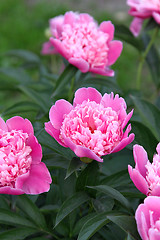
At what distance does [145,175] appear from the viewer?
739mm

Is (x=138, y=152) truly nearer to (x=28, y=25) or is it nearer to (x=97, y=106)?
(x=97, y=106)

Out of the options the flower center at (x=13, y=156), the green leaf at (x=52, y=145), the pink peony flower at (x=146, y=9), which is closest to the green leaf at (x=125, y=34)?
the pink peony flower at (x=146, y=9)

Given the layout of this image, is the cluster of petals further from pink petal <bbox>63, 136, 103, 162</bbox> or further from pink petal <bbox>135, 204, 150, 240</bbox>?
pink petal <bbox>135, 204, 150, 240</bbox>

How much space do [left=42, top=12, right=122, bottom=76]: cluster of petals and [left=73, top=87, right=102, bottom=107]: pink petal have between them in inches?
8.8

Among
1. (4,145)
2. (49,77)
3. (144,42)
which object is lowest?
(49,77)

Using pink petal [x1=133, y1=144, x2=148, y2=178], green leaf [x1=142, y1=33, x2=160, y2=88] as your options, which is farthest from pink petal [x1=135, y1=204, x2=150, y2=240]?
green leaf [x1=142, y1=33, x2=160, y2=88]

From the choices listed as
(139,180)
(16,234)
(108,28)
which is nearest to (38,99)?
(108,28)

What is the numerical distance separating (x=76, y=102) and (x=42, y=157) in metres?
0.14

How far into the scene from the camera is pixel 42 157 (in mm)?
859

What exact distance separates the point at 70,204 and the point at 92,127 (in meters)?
0.16

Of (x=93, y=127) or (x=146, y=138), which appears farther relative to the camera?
(x=146, y=138)

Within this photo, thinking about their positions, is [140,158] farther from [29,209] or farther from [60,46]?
[60,46]

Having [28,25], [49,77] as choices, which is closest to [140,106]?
[49,77]

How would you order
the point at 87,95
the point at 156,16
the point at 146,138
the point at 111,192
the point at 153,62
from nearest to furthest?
1. the point at 111,192
2. the point at 87,95
3. the point at 146,138
4. the point at 156,16
5. the point at 153,62
